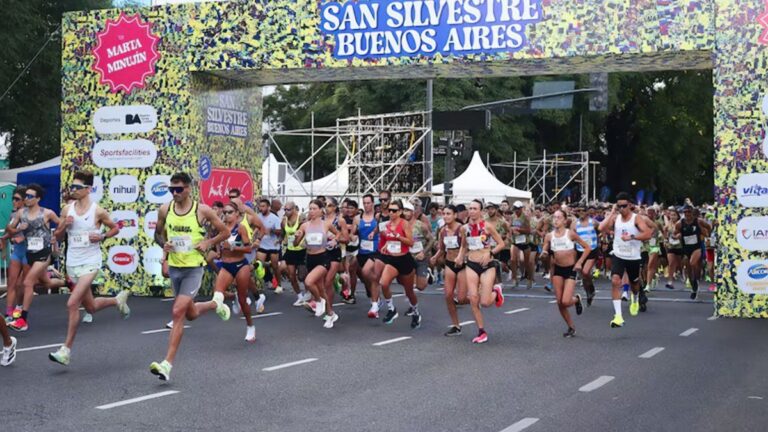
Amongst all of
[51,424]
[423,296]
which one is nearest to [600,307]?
[423,296]

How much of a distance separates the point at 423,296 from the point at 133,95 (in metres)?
6.59

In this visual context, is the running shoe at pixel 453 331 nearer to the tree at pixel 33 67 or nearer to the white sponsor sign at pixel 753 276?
the white sponsor sign at pixel 753 276

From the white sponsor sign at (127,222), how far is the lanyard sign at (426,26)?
4840mm

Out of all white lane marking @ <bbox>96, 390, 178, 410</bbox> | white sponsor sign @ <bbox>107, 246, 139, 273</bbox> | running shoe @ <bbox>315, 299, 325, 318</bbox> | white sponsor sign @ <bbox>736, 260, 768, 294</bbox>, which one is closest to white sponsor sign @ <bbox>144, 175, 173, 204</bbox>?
white sponsor sign @ <bbox>107, 246, 139, 273</bbox>

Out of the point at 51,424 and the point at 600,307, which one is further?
the point at 600,307

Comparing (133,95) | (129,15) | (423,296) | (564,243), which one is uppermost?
(129,15)

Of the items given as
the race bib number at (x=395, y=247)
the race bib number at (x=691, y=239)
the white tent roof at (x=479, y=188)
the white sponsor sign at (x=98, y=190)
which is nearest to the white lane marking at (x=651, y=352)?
the race bib number at (x=395, y=247)

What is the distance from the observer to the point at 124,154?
70.2ft

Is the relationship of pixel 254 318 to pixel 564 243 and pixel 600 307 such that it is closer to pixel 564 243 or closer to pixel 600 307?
pixel 564 243

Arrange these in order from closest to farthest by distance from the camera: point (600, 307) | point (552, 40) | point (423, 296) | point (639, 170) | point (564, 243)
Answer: point (564, 243) < point (552, 40) < point (600, 307) < point (423, 296) < point (639, 170)

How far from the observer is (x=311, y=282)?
Answer: 54.4 feet

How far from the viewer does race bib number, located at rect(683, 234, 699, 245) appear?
22984 mm

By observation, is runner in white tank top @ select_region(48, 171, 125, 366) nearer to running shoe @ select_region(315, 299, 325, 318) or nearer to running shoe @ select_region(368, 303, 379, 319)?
running shoe @ select_region(315, 299, 325, 318)

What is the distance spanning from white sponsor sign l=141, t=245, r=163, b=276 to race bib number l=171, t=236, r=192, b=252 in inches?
395
